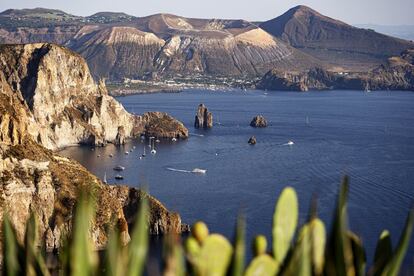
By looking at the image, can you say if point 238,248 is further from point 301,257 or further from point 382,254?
point 382,254

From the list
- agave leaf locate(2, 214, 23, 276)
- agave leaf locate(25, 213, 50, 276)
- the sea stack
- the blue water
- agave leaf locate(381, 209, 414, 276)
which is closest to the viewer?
agave leaf locate(381, 209, 414, 276)

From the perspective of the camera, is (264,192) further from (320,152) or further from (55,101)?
(55,101)

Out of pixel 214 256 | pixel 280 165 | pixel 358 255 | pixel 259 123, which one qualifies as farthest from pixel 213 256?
pixel 259 123

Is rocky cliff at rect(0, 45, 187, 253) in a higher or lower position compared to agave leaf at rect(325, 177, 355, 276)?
lower

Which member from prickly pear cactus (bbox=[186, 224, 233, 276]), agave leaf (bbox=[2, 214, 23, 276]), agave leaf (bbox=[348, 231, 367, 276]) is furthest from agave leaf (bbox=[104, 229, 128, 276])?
agave leaf (bbox=[348, 231, 367, 276])

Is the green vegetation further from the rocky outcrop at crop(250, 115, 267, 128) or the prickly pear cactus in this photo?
the rocky outcrop at crop(250, 115, 267, 128)

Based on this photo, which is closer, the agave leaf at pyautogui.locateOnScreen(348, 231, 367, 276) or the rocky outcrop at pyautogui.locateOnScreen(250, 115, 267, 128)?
the agave leaf at pyautogui.locateOnScreen(348, 231, 367, 276)

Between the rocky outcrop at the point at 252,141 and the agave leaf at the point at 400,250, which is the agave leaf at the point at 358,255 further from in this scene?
the rocky outcrop at the point at 252,141
